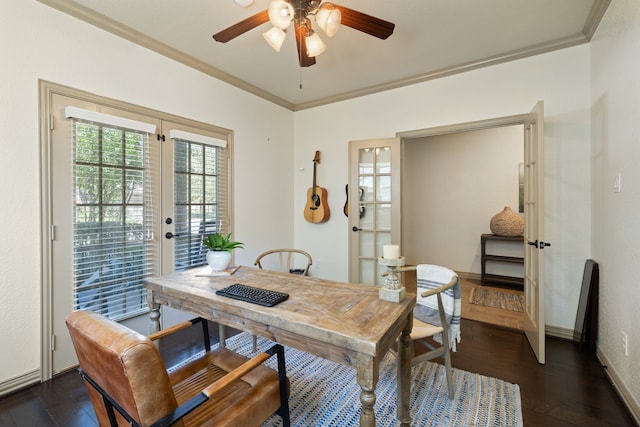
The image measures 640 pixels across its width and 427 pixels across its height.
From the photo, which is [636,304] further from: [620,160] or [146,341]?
[146,341]

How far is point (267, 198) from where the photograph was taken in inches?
152

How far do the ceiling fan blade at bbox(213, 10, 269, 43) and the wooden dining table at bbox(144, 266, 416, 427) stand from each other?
5.31 feet

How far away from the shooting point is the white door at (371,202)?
3.45m

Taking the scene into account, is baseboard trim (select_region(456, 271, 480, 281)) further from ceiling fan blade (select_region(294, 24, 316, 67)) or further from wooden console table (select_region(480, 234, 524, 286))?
ceiling fan blade (select_region(294, 24, 316, 67))

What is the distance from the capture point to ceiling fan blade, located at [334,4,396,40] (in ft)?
5.41

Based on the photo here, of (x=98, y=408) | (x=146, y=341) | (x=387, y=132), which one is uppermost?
(x=387, y=132)

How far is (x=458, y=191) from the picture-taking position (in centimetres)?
498

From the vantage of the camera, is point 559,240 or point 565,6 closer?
point 565,6

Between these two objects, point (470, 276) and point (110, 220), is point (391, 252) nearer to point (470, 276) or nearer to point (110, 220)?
point (110, 220)

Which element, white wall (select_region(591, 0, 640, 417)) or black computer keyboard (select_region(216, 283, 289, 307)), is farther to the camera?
white wall (select_region(591, 0, 640, 417))

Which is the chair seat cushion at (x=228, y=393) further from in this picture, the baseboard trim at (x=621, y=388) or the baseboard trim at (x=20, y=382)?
the baseboard trim at (x=621, y=388)

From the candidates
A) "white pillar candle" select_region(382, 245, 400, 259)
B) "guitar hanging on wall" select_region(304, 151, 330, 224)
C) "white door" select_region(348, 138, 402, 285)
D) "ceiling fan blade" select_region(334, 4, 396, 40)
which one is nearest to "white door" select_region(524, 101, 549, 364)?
"white door" select_region(348, 138, 402, 285)

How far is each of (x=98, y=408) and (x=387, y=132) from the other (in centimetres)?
348

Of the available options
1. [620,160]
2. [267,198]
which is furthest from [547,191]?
[267,198]
